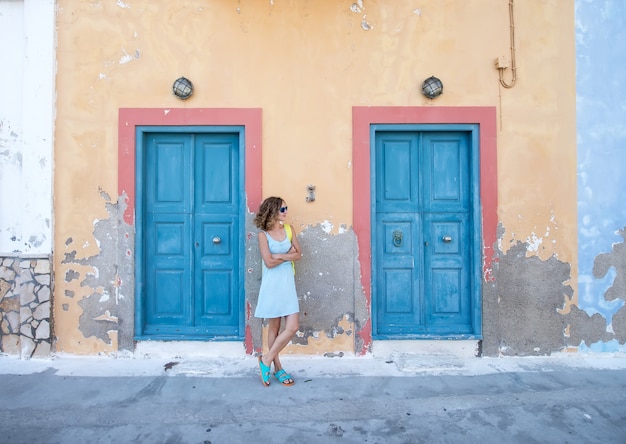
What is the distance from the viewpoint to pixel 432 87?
4535 mm

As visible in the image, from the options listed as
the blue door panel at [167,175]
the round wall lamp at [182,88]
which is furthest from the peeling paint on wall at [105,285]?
the round wall lamp at [182,88]

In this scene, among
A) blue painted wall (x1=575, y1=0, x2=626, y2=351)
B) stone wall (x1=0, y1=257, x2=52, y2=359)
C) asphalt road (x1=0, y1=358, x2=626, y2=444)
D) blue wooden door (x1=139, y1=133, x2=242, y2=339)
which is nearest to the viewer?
asphalt road (x1=0, y1=358, x2=626, y2=444)

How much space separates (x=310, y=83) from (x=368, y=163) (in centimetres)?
105

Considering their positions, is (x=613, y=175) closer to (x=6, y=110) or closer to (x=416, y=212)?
(x=416, y=212)

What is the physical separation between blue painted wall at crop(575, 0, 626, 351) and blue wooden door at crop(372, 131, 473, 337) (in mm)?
1221

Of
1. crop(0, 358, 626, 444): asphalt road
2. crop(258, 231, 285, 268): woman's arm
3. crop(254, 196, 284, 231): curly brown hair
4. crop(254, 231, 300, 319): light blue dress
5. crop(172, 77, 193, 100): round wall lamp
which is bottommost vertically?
crop(0, 358, 626, 444): asphalt road

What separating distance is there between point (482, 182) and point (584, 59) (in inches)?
68.0

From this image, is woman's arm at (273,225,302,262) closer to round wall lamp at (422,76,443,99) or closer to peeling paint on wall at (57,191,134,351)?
peeling paint on wall at (57,191,134,351)

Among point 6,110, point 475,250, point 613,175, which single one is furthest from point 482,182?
point 6,110

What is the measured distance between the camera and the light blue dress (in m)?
3.90

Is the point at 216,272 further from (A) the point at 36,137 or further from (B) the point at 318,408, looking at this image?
(A) the point at 36,137

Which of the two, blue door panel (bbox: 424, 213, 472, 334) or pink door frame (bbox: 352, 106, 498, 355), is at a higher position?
pink door frame (bbox: 352, 106, 498, 355)

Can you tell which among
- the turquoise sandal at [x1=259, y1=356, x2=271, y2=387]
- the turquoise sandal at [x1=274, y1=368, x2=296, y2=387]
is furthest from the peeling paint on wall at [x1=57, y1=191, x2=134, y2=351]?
the turquoise sandal at [x1=274, y1=368, x2=296, y2=387]

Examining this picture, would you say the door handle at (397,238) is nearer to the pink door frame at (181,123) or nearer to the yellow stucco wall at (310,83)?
the yellow stucco wall at (310,83)
